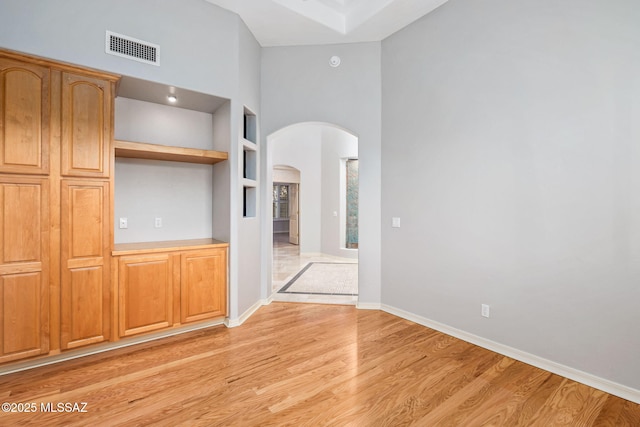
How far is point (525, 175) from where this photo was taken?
2.60 meters

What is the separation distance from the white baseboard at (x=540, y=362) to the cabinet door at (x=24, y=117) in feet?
13.0

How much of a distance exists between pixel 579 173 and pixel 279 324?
312 cm

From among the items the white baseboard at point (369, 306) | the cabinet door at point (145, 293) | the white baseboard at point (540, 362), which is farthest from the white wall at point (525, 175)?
the cabinet door at point (145, 293)

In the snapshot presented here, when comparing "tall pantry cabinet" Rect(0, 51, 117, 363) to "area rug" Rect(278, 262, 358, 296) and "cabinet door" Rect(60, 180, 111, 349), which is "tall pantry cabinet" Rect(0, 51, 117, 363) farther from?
"area rug" Rect(278, 262, 358, 296)

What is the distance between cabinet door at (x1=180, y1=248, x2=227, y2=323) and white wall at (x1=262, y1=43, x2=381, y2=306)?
155cm

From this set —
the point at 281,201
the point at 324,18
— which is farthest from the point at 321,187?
the point at 324,18

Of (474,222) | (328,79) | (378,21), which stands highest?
(378,21)

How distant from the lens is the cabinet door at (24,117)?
228cm

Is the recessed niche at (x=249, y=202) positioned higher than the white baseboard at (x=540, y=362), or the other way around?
the recessed niche at (x=249, y=202)

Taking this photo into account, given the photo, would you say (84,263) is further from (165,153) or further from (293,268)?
(293,268)

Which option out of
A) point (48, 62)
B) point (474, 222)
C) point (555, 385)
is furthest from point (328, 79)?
point (555, 385)

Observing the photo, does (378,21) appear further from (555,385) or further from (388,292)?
(555,385)

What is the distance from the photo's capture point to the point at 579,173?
230cm

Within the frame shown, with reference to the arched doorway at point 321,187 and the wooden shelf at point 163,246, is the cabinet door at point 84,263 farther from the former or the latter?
the arched doorway at point 321,187
